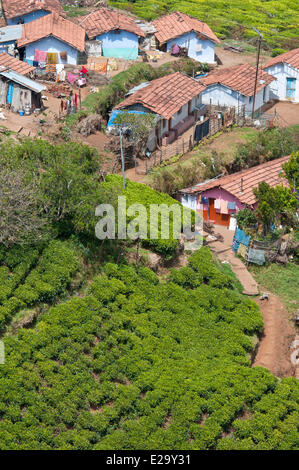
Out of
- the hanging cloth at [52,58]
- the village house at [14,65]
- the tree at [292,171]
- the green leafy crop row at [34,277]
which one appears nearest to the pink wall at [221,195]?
the tree at [292,171]

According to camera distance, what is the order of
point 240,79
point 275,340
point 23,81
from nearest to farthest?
point 275,340, point 23,81, point 240,79

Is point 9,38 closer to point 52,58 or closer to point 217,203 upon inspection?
point 52,58

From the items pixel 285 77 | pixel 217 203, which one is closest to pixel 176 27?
pixel 285 77

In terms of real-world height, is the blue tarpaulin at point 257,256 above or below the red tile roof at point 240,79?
below

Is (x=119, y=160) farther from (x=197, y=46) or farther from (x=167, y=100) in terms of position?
(x=197, y=46)

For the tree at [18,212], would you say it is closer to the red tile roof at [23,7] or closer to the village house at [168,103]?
the village house at [168,103]

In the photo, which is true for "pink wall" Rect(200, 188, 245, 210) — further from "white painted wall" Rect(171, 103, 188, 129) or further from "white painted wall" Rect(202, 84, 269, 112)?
"white painted wall" Rect(202, 84, 269, 112)
